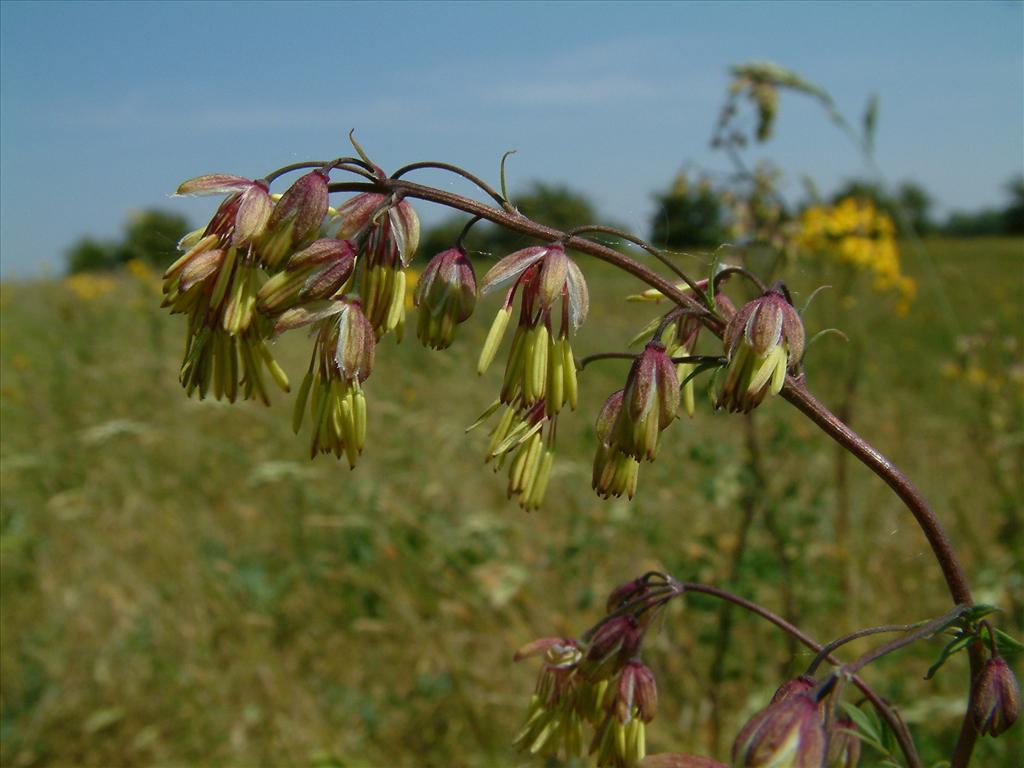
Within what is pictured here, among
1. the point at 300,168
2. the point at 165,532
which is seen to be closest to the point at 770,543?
the point at 165,532

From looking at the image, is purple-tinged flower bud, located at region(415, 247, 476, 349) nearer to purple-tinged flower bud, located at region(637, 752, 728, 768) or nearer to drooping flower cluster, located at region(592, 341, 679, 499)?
drooping flower cluster, located at region(592, 341, 679, 499)

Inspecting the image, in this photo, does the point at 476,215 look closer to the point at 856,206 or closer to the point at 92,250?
the point at 856,206

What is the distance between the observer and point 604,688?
1363 mm

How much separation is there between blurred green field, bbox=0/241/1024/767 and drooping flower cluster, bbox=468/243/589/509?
1053 millimetres

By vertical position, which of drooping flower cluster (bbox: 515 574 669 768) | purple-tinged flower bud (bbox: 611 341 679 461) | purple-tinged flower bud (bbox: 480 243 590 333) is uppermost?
purple-tinged flower bud (bbox: 480 243 590 333)

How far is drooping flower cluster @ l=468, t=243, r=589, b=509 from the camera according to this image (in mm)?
1146

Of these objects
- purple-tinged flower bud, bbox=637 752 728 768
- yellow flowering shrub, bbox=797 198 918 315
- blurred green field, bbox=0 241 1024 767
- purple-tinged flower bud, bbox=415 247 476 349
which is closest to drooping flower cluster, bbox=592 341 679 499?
purple-tinged flower bud, bbox=415 247 476 349

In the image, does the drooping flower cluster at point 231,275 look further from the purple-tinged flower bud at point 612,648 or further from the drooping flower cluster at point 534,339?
the purple-tinged flower bud at point 612,648

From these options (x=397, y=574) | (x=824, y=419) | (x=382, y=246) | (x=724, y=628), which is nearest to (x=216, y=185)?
(x=382, y=246)

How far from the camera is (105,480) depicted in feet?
14.1

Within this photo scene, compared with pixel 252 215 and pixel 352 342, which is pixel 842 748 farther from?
pixel 252 215

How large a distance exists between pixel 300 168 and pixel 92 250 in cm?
3568

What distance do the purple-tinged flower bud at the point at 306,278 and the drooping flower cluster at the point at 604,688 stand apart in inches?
25.7

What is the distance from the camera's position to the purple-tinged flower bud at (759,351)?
43.4 inches
